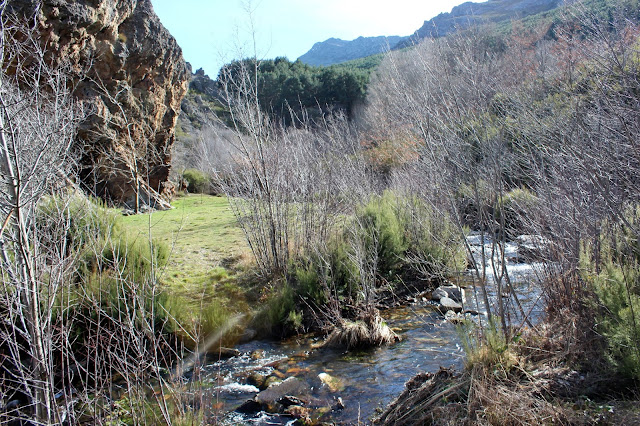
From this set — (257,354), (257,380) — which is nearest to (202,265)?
(257,354)

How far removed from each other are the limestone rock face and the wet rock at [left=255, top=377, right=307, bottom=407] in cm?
563

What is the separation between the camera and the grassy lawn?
7711 millimetres

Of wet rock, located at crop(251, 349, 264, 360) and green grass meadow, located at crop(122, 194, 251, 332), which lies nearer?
wet rock, located at crop(251, 349, 264, 360)

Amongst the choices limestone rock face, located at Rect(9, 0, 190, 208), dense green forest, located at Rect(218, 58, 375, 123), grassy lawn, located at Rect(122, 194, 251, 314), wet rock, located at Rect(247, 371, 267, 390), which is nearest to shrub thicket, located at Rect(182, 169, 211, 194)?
limestone rock face, located at Rect(9, 0, 190, 208)

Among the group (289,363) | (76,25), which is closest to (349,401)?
(289,363)

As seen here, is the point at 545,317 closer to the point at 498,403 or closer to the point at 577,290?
the point at 577,290

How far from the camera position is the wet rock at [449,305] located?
7.54 m

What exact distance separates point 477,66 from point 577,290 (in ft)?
8.16

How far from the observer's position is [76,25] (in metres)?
11.0

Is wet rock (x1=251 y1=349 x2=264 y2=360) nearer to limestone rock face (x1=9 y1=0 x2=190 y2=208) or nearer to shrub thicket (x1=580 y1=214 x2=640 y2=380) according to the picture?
shrub thicket (x1=580 y1=214 x2=640 y2=380)

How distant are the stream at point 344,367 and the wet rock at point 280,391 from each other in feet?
0.22

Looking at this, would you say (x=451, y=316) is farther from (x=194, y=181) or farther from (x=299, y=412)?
(x=194, y=181)

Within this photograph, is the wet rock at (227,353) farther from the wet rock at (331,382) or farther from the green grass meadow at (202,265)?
the wet rock at (331,382)

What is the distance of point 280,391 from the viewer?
5203 millimetres
